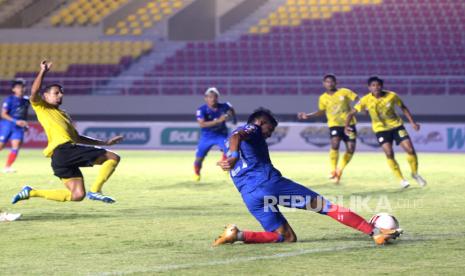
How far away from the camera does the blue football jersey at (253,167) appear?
9.32 m

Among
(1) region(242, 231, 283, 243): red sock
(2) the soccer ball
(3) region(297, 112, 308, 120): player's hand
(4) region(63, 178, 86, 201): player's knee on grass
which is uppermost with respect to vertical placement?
(3) region(297, 112, 308, 120): player's hand

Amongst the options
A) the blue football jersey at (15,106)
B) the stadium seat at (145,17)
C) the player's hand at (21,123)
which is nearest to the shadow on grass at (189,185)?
the player's hand at (21,123)

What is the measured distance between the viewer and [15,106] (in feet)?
65.1

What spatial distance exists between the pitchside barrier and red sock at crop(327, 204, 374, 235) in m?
18.6

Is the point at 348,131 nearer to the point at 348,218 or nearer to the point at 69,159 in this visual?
the point at 69,159

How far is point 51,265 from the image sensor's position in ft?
26.9

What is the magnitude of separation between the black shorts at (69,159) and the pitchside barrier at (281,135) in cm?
1691

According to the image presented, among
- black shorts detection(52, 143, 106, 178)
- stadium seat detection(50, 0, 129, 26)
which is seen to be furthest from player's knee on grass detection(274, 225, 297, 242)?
stadium seat detection(50, 0, 129, 26)

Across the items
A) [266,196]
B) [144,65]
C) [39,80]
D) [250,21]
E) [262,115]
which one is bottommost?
[266,196]

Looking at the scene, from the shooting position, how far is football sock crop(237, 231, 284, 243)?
918 centimetres

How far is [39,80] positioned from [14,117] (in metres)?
9.68

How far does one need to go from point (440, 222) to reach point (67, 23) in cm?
2844

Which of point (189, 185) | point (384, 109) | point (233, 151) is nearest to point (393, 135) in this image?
point (384, 109)

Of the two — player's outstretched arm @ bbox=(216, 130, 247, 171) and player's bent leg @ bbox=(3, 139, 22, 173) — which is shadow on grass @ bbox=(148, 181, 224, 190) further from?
player's outstretched arm @ bbox=(216, 130, 247, 171)
